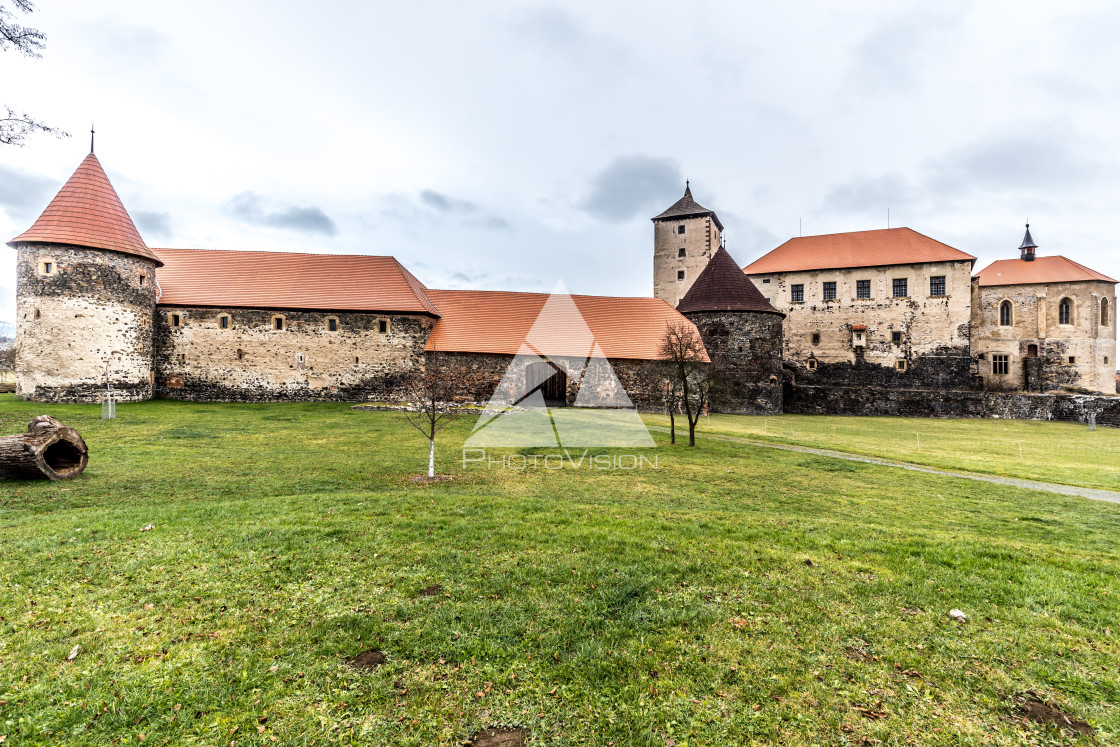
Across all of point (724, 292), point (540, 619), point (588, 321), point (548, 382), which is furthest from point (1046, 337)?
point (540, 619)

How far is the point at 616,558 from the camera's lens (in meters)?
5.35

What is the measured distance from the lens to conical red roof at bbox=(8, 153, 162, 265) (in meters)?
19.5

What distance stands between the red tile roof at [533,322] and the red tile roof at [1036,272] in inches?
1140

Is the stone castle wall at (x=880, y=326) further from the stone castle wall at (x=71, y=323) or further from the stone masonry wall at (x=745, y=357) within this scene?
the stone castle wall at (x=71, y=323)

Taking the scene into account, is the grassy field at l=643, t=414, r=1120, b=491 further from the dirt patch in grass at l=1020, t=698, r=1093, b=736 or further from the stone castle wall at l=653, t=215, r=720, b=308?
the stone castle wall at l=653, t=215, r=720, b=308

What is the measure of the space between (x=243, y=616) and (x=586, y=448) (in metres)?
10.4

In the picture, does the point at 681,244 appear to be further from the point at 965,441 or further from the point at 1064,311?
the point at 1064,311

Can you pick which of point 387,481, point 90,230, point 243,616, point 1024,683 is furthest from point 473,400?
point 1024,683

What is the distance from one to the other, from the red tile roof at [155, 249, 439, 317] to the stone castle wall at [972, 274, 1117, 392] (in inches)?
1643

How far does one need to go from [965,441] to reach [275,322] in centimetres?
3023

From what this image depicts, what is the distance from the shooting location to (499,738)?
2812 mm

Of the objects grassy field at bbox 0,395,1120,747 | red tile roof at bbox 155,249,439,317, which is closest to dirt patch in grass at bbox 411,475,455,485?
grassy field at bbox 0,395,1120,747

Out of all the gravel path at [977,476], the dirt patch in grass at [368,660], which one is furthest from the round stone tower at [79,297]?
the gravel path at [977,476]

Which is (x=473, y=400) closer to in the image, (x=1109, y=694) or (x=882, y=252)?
(x=1109, y=694)
